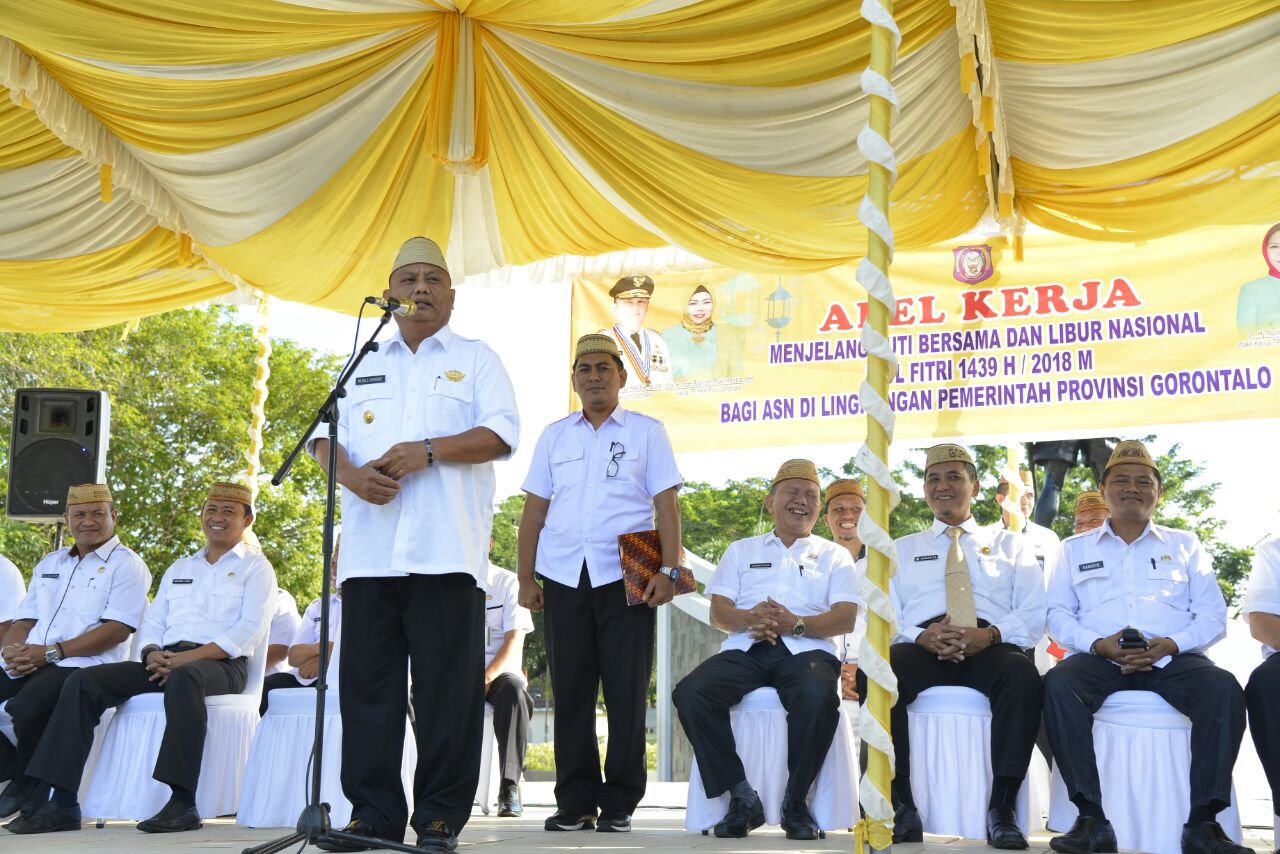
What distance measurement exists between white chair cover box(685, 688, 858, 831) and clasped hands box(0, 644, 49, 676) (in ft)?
10.3

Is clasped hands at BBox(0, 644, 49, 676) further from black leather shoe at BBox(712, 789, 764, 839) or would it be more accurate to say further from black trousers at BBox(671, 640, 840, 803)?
black leather shoe at BBox(712, 789, 764, 839)

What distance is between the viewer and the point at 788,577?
557cm

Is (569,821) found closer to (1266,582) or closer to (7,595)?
(1266,582)

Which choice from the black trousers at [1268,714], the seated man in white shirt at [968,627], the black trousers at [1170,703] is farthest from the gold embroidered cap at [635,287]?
the black trousers at [1268,714]

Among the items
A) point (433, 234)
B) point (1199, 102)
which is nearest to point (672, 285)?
point (433, 234)

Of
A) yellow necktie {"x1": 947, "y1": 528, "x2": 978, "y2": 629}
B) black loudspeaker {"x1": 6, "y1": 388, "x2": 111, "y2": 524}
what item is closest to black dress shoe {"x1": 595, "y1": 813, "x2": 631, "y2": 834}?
yellow necktie {"x1": 947, "y1": 528, "x2": 978, "y2": 629}

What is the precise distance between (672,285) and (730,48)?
126 inches

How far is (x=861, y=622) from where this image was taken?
249 inches

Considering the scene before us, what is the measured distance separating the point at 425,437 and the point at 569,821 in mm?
1817

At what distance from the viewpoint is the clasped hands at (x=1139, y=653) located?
464 cm

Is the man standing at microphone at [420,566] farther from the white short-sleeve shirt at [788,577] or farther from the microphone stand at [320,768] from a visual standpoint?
the white short-sleeve shirt at [788,577]

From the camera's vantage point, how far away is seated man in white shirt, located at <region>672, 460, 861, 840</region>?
496 centimetres

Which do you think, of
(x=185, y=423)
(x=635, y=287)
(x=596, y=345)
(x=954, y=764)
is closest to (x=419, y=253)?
(x=596, y=345)

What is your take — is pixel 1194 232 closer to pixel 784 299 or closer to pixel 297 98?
pixel 784 299
